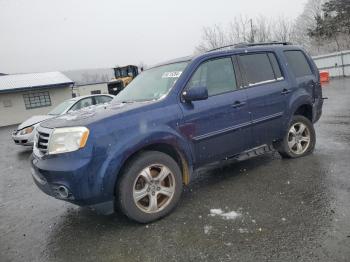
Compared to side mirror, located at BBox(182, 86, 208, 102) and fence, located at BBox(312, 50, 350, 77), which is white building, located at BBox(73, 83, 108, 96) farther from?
side mirror, located at BBox(182, 86, 208, 102)

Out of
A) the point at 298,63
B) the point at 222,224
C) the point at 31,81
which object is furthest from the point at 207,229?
the point at 31,81

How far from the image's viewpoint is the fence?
2848 centimetres

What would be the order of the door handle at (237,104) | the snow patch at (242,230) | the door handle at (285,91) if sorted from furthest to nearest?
the door handle at (285,91) → the door handle at (237,104) → the snow patch at (242,230)

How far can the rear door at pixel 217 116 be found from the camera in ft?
13.8

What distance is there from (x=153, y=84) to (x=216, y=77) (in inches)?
34.6

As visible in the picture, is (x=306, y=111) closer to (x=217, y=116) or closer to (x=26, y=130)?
(x=217, y=116)

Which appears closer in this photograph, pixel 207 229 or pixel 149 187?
pixel 207 229

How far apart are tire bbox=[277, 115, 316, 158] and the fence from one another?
25866 millimetres

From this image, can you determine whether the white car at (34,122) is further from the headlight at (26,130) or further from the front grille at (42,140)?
the front grille at (42,140)

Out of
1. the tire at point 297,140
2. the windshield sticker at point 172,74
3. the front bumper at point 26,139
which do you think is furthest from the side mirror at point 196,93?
the front bumper at point 26,139

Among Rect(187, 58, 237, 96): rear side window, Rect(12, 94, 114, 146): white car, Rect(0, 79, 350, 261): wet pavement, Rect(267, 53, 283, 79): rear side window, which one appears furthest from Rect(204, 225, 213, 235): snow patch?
Rect(12, 94, 114, 146): white car

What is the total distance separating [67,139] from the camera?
3.57 meters

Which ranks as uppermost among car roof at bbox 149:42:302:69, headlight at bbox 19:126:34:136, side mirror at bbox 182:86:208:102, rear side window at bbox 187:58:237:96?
car roof at bbox 149:42:302:69

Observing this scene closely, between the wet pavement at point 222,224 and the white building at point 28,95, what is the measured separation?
80.7 feet
